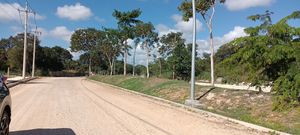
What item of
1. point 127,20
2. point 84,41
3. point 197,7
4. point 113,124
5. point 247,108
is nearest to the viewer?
point 113,124

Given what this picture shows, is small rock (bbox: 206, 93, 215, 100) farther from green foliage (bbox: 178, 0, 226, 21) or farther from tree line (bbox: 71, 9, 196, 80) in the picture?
tree line (bbox: 71, 9, 196, 80)

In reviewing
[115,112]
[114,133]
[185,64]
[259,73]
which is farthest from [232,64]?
[185,64]

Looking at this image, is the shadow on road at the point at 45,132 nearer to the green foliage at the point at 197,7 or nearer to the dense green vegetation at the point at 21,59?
the green foliage at the point at 197,7

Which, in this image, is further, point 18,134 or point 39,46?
point 39,46

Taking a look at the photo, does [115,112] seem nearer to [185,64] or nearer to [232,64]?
[232,64]

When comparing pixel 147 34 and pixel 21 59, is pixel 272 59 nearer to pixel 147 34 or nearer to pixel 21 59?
pixel 147 34

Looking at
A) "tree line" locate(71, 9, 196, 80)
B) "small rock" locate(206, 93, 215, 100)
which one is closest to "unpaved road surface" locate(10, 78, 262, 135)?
"small rock" locate(206, 93, 215, 100)

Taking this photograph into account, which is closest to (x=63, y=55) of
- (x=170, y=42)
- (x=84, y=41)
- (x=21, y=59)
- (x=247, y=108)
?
(x=21, y=59)

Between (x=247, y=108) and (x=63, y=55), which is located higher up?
(x=63, y=55)

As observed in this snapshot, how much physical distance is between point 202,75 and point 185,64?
1843 cm

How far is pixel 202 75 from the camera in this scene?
219 feet

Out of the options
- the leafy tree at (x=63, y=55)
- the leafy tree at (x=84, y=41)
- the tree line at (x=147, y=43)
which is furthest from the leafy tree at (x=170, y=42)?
the leafy tree at (x=63, y=55)

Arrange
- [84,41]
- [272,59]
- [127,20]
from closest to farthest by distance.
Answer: [272,59], [127,20], [84,41]

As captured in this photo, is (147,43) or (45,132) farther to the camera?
(147,43)
